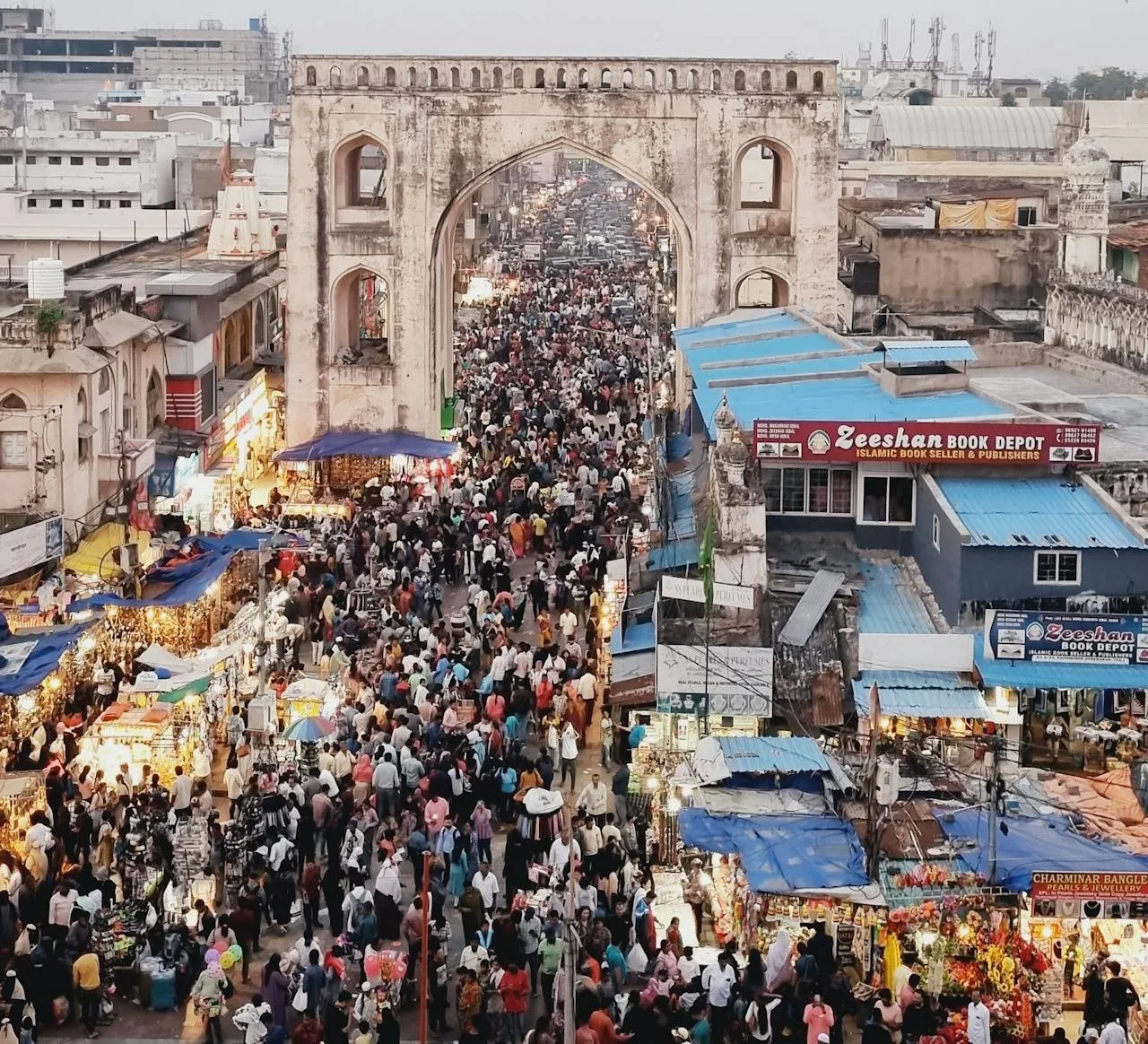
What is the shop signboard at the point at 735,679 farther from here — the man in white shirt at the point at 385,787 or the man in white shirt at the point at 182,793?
the man in white shirt at the point at 182,793

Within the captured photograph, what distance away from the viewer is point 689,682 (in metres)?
16.9

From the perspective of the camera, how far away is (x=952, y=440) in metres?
19.0

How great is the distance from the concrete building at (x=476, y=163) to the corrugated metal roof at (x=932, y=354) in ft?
37.2

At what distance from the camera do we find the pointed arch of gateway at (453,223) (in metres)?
34.5

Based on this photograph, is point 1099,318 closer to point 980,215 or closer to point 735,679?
point 980,215

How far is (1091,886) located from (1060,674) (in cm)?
386

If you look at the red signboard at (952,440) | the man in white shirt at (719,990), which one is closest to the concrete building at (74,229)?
the red signboard at (952,440)

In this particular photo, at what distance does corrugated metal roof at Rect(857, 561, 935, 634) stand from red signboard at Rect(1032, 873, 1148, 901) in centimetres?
459

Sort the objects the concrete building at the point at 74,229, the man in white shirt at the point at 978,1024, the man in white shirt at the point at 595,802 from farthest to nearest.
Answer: the concrete building at the point at 74,229, the man in white shirt at the point at 595,802, the man in white shirt at the point at 978,1024

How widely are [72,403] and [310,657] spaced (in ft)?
14.5

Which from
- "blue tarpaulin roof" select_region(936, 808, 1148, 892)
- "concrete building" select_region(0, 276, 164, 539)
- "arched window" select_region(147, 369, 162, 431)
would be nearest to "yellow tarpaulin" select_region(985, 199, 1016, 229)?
"arched window" select_region(147, 369, 162, 431)

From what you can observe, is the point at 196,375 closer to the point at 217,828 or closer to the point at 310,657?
the point at 310,657

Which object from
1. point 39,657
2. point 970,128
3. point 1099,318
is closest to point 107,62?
point 970,128

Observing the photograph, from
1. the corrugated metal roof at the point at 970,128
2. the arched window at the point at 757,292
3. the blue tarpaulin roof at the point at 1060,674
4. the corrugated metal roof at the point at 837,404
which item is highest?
the corrugated metal roof at the point at 970,128
